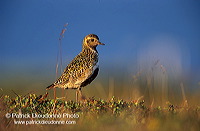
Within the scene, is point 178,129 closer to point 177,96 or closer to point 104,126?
point 104,126

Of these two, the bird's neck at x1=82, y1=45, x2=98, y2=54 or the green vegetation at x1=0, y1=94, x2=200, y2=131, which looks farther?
the bird's neck at x1=82, y1=45, x2=98, y2=54

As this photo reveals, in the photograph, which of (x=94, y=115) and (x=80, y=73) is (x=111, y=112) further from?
(x=80, y=73)

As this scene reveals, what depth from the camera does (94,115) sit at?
15.7 ft

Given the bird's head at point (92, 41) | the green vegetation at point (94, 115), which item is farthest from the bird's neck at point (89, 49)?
the green vegetation at point (94, 115)

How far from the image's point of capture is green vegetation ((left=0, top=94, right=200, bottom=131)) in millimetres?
3954

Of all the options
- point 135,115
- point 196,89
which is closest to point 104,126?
point 135,115

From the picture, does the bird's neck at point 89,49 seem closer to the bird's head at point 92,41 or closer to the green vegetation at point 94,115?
the bird's head at point 92,41

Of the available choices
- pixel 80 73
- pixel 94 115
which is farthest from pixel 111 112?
pixel 80 73

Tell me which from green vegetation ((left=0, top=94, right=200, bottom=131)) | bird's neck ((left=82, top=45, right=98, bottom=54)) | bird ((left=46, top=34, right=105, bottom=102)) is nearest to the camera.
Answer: green vegetation ((left=0, top=94, right=200, bottom=131))

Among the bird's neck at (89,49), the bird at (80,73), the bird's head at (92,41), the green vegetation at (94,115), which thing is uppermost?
the bird's head at (92,41)

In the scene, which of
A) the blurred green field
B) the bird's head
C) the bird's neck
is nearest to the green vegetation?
the blurred green field

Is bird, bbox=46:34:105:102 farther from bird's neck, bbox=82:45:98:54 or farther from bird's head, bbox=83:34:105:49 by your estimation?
bird's head, bbox=83:34:105:49

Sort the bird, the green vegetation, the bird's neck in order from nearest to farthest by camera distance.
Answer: the green vegetation → the bird → the bird's neck

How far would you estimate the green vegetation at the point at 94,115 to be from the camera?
3.95 meters
